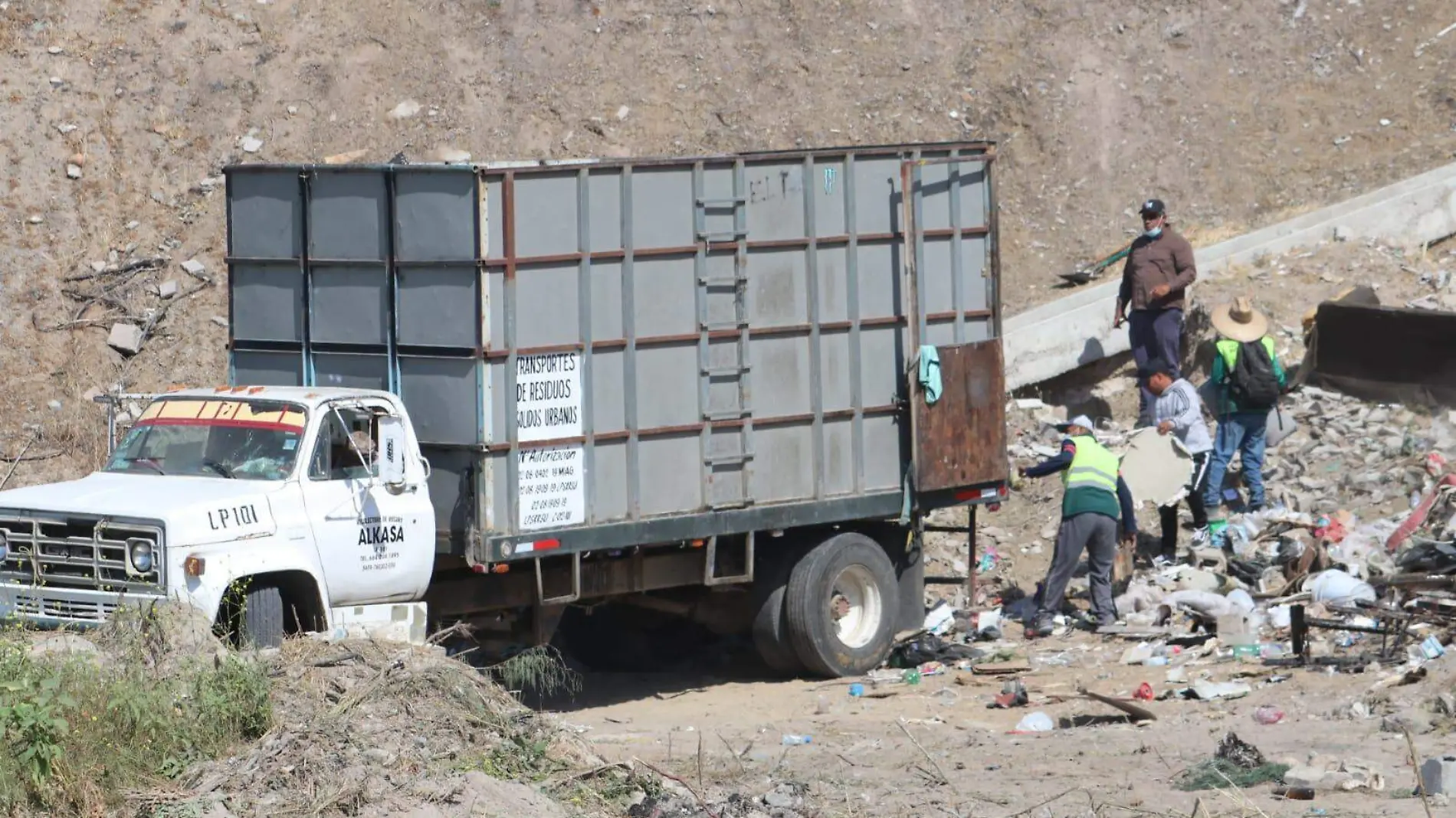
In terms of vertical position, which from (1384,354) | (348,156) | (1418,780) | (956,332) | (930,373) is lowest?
(1418,780)

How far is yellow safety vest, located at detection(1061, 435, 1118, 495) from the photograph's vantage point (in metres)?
13.9

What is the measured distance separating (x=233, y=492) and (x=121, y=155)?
13617mm

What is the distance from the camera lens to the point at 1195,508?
1570 centimetres

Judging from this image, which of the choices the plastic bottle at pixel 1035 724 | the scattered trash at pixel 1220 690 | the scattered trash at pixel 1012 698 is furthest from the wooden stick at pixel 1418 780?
the scattered trash at pixel 1012 698

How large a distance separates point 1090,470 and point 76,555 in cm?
740

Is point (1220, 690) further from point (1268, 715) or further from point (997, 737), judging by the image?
point (997, 737)

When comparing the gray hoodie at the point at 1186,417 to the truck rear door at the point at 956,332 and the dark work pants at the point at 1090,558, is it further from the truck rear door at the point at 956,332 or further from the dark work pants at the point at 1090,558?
the truck rear door at the point at 956,332

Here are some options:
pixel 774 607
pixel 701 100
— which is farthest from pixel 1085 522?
pixel 701 100

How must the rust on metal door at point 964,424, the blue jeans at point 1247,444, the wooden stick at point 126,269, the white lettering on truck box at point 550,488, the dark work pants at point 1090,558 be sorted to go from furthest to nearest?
the wooden stick at point 126,269
the blue jeans at point 1247,444
the dark work pants at point 1090,558
the rust on metal door at point 964,424
the white lettering on truck box at point 550,488

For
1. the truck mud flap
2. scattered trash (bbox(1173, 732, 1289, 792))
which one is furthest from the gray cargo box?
the truck mud flap

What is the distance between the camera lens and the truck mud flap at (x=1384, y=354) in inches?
660

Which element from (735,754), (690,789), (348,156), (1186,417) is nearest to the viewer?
(690,789)

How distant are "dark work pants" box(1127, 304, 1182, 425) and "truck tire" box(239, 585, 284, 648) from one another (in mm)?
9112

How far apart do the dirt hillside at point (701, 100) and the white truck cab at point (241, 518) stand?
34.0ft
